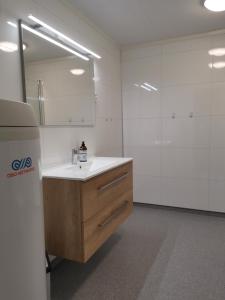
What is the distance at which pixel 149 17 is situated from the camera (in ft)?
7.60

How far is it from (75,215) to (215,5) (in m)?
2.14

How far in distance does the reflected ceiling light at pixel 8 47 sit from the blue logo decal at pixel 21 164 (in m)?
1.00

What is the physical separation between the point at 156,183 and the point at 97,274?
5.23 ft

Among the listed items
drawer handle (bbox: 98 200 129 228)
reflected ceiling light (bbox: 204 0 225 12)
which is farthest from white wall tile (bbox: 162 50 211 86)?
drawer handle (bbox: 98 200 129 228)

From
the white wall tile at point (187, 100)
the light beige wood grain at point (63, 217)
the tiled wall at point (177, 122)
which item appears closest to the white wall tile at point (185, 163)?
the tiled wall at point (177, 122)

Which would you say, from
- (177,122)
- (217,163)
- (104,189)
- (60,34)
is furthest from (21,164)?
A: (217,163)

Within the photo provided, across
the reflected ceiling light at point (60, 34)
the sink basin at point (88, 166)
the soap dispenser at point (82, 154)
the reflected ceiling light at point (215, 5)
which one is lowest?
the sink basin at point (88, 166)

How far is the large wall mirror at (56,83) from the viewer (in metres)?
1.67

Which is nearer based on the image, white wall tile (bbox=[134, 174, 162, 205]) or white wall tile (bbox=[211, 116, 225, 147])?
white wall tile (bbox=[211, 116, 225, 147])

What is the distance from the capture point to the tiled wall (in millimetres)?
2770

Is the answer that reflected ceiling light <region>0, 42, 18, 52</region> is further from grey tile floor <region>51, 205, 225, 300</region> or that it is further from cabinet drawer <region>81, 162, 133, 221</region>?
grey tile floor <region>51, 205, 225, 300</region>

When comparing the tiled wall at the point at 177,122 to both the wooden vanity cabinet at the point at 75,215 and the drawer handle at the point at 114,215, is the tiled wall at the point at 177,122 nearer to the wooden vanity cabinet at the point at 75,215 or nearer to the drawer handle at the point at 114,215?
the drawer handle at the point at 114,215

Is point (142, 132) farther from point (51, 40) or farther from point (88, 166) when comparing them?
point (51, 40)

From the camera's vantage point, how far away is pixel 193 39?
9.07 ft
